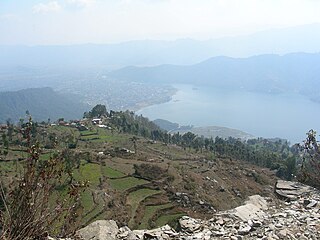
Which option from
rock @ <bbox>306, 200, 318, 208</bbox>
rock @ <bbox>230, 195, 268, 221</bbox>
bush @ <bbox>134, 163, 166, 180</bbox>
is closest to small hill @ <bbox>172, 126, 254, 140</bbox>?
bush @ <bbox>134, 163, 166, 180</bbox>

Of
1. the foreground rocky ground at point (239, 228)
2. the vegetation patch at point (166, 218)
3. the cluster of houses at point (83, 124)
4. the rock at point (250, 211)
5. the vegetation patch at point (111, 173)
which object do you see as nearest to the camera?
the foreground rocky ground at point (239, 228)

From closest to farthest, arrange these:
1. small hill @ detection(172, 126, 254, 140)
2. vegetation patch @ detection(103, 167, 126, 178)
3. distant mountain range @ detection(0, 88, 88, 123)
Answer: vegetation patch @ detection(103, 167, 126, 178) → small hill @ detection(172, 126, 254, 140) → distant mountain range @ detection(0, 88, 88, 123)

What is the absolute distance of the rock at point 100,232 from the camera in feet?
20.5

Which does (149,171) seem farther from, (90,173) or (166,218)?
(166,218)

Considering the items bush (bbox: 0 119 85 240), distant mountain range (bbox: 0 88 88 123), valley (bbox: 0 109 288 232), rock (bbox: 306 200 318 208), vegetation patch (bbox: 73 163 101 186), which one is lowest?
distant mountain range (bbox: 0 88 88 123)

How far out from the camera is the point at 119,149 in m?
55.7

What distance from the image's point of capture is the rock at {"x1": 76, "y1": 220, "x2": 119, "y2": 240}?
6242mm

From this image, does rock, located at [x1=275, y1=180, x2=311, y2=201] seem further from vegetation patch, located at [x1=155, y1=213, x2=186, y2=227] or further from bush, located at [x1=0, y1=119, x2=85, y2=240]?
vegetation patch, located at [x1=155, y1=213, x2=186, y2=227]

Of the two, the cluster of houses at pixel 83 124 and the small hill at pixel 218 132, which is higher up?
the cluster of houses at pixel 83 124

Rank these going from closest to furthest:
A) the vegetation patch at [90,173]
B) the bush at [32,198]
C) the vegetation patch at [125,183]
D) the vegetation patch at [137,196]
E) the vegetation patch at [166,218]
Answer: the bush at [32,198]
the vegetation patch at [166,218]
the vegetation patch at [137,196]
the vegetation patch at [125,183]
the vegetation patch at [90,173]

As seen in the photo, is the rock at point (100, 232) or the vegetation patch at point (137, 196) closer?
the rock at point (100, 232)

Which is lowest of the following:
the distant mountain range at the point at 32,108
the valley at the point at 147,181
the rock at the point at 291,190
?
the distant mountain range at the point at 32,108

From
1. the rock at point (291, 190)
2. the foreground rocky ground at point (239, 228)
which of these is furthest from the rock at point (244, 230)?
the rock at point (291, 190)

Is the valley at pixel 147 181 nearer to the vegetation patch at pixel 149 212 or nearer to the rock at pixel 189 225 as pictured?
the vegetation patch at pixel 149 212
